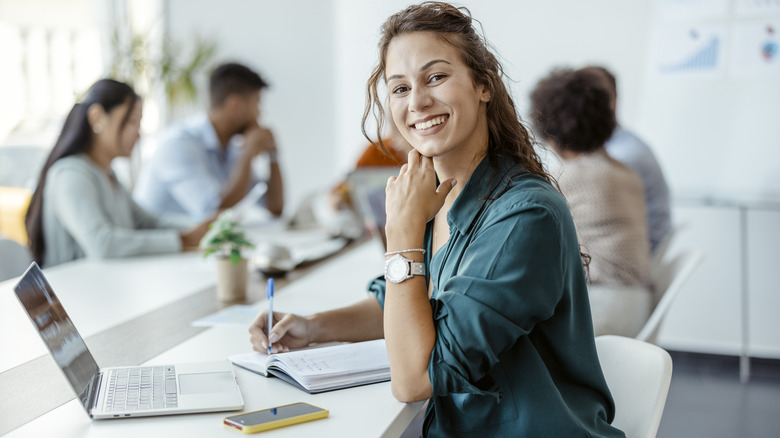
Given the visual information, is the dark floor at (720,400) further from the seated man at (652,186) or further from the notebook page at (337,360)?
the notebook page at (337,360)

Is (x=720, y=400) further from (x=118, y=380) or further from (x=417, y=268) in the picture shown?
(x=118, y=380)

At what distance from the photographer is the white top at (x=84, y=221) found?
2.68 m

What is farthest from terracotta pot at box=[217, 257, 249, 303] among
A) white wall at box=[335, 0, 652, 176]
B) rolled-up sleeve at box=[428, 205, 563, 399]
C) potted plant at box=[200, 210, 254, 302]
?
white wall at box=[335, 0, 652, 176]

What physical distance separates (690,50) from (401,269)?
3.22 metres

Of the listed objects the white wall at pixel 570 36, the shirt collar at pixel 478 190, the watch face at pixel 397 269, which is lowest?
the watch face at pixel 397 269

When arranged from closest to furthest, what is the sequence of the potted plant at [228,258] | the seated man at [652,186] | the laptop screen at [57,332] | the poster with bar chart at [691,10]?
the laptop screen at [57,332] < the potted plant at [228,258] < the seated man at [652,186] < the poster with bar chart at [691,10]

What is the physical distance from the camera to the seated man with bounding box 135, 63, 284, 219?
3.91 m

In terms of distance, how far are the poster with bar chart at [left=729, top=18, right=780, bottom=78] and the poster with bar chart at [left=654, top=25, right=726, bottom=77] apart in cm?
7

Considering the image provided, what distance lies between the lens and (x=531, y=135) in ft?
5.16

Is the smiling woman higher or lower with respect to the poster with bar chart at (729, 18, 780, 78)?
lower

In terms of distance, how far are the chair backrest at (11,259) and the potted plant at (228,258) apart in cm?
79

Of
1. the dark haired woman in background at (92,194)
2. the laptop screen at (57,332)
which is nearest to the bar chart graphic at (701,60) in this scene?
the dark haired woman in background at (92,194)

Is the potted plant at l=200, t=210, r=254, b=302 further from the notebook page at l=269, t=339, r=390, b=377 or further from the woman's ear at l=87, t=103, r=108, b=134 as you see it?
the woman's ear at l=87, t=103, r=108, b=134

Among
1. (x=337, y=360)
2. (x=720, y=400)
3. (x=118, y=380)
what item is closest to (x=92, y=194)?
(x=118, y=380)
